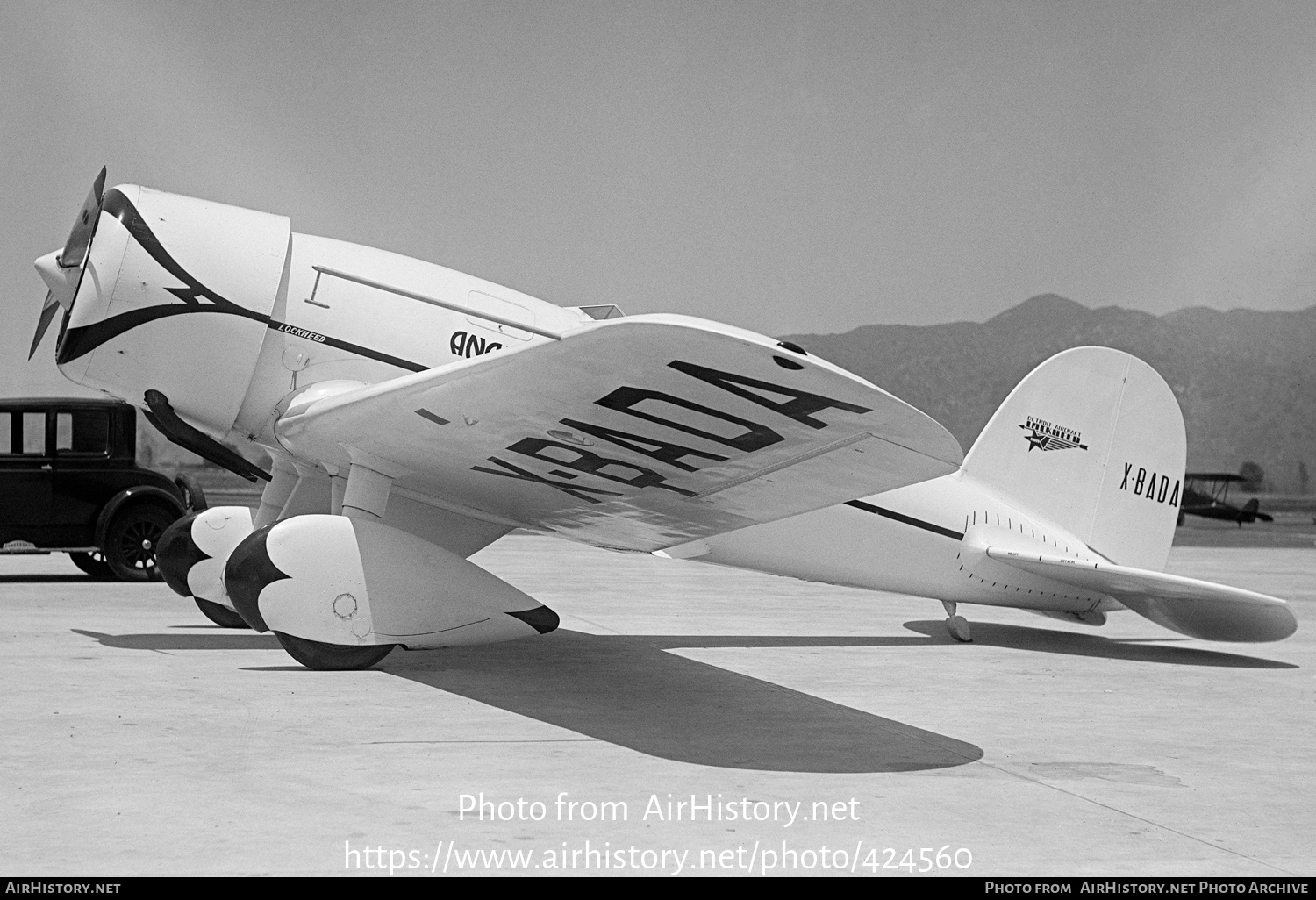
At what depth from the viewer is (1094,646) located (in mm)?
9148

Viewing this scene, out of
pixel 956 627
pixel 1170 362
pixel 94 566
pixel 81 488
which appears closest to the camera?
pixel 956 627

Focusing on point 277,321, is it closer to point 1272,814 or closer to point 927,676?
point 927,676

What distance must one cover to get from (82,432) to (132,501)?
85cm

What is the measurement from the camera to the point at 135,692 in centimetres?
580

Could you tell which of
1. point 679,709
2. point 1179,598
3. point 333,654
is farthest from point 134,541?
point 1179,598

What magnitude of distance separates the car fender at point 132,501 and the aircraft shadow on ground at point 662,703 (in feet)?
13.6

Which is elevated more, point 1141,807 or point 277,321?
point 277,321

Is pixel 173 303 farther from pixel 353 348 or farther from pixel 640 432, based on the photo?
pixel 640 432

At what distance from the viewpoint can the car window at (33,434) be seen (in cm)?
1202

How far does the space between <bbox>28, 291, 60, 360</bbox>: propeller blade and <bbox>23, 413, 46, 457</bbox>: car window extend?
413 centimetres

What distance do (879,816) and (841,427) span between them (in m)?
1.33

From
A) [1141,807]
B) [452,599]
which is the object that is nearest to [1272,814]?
[1141,807]

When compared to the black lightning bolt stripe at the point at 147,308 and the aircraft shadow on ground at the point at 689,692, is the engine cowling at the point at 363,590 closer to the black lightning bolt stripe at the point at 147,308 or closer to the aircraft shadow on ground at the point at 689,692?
the aircraft shadow on ground at the point at 689,692

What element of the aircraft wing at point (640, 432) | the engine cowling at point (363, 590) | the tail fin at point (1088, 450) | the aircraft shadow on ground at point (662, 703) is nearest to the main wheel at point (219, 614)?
the aircraft shadow on ground at point (662, 703)
